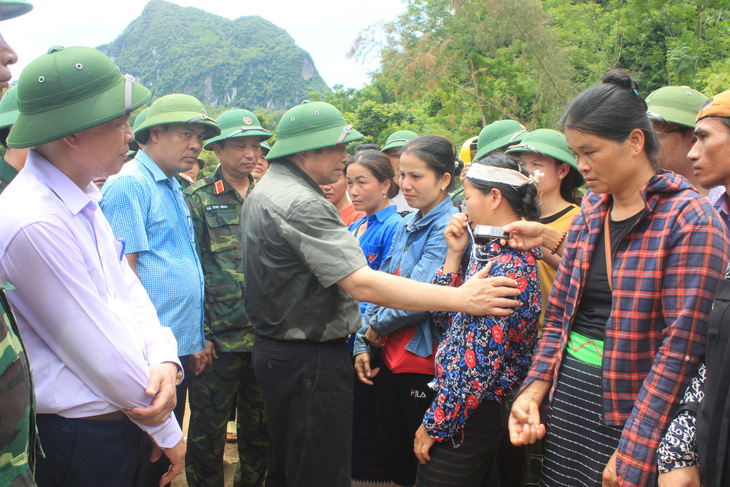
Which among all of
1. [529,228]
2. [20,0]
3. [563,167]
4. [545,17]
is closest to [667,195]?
Answer: [529,228]

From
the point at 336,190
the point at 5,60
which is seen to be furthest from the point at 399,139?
the point at 5,60

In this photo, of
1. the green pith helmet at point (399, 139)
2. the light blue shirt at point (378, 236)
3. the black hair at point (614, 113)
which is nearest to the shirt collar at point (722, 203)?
the black hair at point (614, 113)

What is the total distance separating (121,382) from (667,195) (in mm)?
1974

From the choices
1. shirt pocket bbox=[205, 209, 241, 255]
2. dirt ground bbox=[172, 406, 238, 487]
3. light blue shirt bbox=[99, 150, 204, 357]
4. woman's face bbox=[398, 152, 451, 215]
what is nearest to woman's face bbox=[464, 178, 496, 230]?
woman's face bbox=[398, 152, 451, 215]

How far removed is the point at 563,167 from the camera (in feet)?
10.1

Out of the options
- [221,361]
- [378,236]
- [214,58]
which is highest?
Answer: [378,236]

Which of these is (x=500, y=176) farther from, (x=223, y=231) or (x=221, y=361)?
(x=221, y=361)

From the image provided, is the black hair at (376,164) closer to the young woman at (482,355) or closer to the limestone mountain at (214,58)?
the young woman at (482,355)

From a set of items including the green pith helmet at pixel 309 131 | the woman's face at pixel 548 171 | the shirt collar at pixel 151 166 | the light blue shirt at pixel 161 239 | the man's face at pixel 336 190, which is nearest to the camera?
the green pith helmet at pixel 309 131

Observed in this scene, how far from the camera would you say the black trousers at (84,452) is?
158 centimetres

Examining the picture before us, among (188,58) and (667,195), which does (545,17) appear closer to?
(667,195)

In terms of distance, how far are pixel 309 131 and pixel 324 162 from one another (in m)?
0.19

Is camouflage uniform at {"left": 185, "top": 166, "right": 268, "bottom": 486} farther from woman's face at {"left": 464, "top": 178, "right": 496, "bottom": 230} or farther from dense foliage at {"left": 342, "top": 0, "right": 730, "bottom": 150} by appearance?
dense foliage at {"left": 342, "top": 0, "right": 730, "bottom": 150}

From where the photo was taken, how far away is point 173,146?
3.39m
